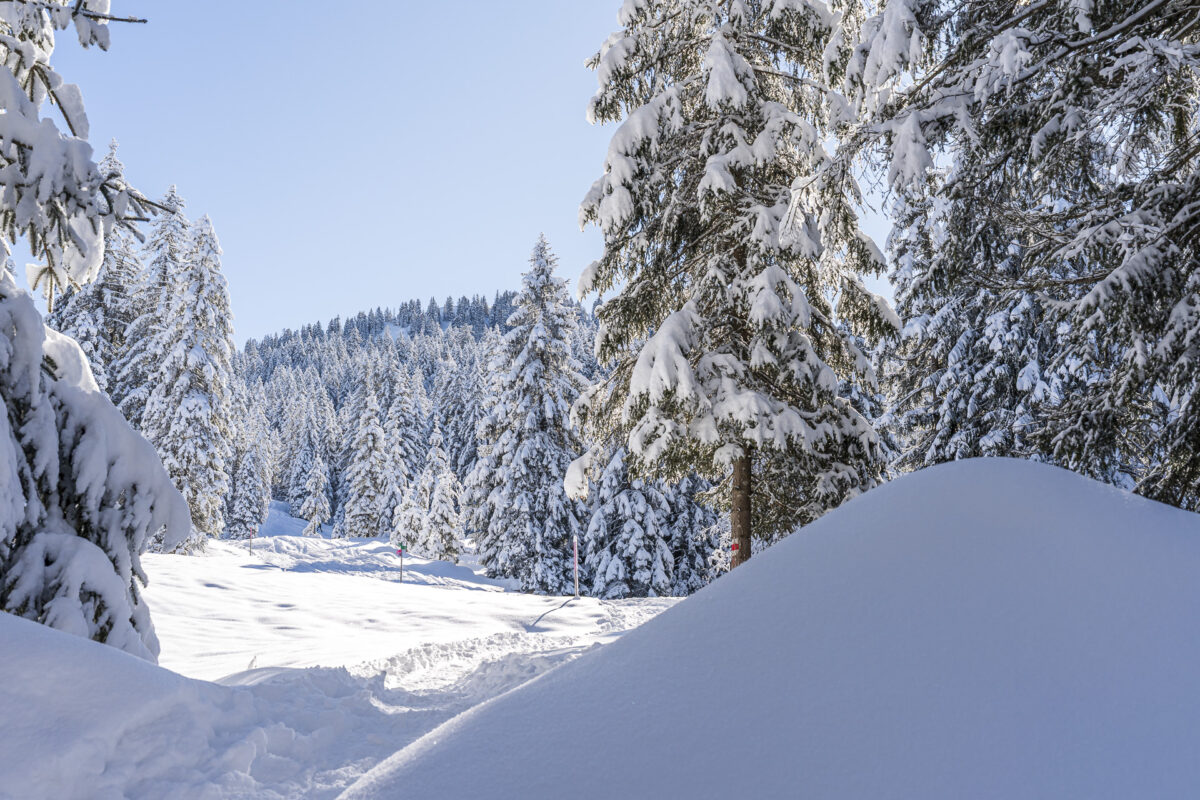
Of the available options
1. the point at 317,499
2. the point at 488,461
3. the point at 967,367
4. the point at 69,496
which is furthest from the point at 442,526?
the point at 69,496

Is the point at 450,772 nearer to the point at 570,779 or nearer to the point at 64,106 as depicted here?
the point at 570,779

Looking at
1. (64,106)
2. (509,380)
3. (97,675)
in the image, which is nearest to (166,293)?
(509,380)

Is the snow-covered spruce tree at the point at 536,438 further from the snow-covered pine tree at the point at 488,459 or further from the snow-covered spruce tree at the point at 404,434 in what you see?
the snow-covered spruce tree at the point at 404,434

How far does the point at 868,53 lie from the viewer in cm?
A: 471

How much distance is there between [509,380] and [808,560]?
21547 mm

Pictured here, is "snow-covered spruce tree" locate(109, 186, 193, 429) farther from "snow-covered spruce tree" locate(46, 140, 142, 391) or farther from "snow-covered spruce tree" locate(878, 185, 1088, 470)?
"snow-covered spruce tree" locate(878, 185, 1088, 470)

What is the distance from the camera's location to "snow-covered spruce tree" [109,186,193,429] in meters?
24.9

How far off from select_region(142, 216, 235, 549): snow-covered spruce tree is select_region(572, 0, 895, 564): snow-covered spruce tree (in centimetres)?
1995

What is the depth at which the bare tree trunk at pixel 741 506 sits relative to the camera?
29.7ft

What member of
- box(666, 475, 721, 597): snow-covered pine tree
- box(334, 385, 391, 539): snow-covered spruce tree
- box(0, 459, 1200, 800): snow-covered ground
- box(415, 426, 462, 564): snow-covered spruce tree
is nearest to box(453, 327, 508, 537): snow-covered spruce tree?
box(666, 475, 721, 597): snow-covered pine tree

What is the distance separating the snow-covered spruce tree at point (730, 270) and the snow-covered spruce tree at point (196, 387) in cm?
1995

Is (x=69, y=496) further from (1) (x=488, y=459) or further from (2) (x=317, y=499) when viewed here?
(2) (x=317, y=499)

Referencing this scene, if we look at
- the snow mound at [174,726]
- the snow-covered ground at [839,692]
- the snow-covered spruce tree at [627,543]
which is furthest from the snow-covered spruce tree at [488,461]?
the snow-covered ground at [839,692]

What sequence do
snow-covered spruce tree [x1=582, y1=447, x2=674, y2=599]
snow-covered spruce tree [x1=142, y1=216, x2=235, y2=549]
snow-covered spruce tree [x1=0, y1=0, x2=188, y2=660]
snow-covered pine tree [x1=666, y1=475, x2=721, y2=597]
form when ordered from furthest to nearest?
snow-covered pine tree [x1=666, y1=475, x2=721, y2=597] → snow-covered spruce tree [x1=142, y1=216, x2=235, y2=549] → snow-covered spruce tree [x1=582, y1=447, x2=674, y2=599] → snow-covered spruce tree [x1=0, y1=0, x2=188, y2=660]
